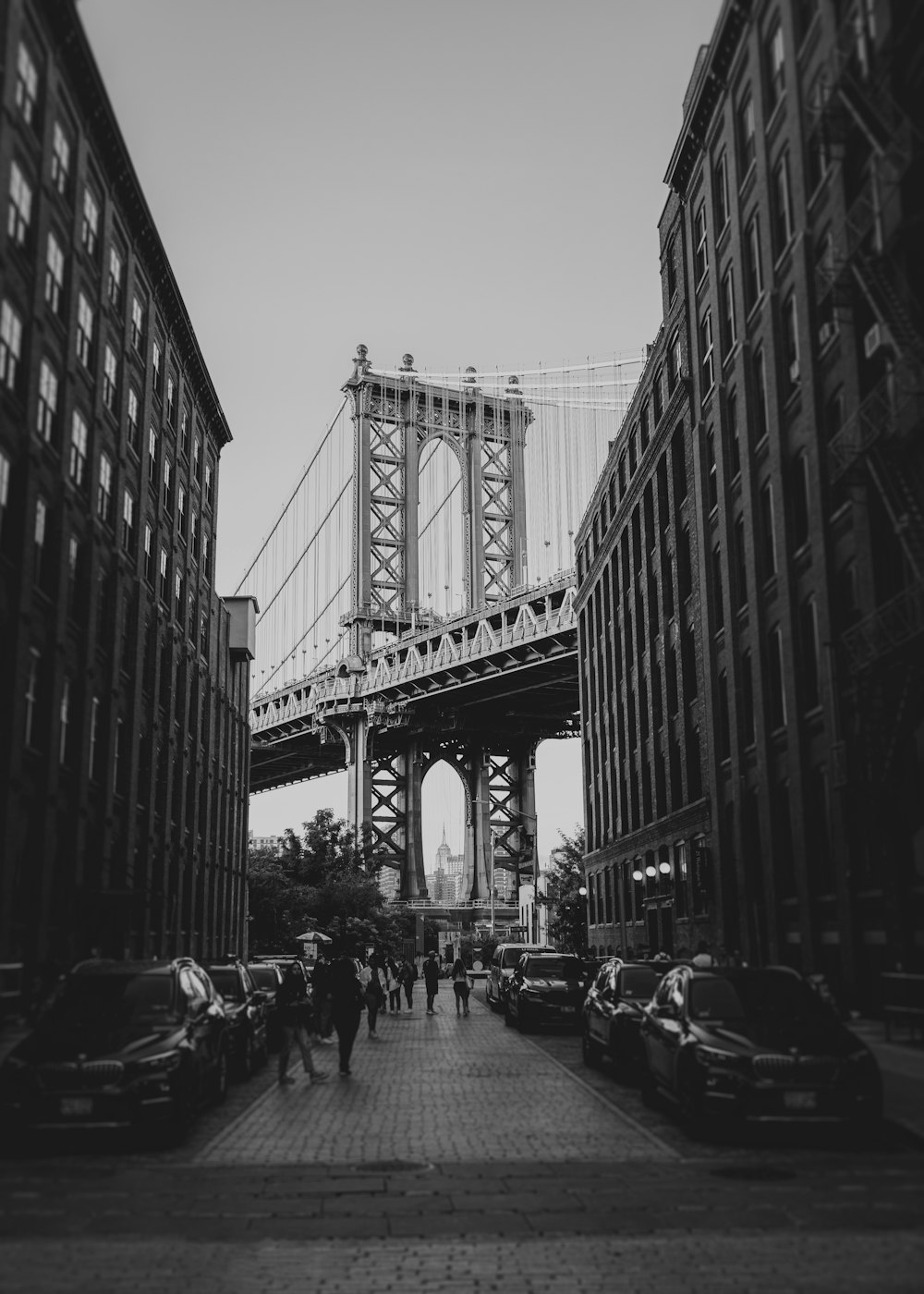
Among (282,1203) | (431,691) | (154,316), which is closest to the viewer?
(282,1203)

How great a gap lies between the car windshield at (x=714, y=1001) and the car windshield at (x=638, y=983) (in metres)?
5.83

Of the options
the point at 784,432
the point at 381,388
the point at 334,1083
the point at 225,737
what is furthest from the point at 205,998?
the point at 381,388

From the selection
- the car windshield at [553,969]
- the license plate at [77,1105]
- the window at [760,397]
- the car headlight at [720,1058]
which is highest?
the window at [760,397]

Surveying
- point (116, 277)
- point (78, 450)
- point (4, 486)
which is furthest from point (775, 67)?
point (4, 486)

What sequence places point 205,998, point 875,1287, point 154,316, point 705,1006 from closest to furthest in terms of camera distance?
1. point 875,1287
2. point 705,1006
3. point 205,998
4. point 154,316

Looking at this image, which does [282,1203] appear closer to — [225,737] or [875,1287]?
[875,1287]

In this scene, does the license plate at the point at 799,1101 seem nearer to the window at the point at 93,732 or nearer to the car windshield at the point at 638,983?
the car windshield at the point at 638,983

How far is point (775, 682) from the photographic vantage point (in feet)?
104

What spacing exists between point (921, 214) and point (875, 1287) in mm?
19765

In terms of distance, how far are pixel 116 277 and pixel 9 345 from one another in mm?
10234

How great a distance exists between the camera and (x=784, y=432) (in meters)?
30.7

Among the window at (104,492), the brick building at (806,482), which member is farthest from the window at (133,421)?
the brick building at (806,482)

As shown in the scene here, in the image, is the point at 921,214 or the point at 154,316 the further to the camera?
the point at 154,316

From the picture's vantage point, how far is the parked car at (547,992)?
1225 inches
